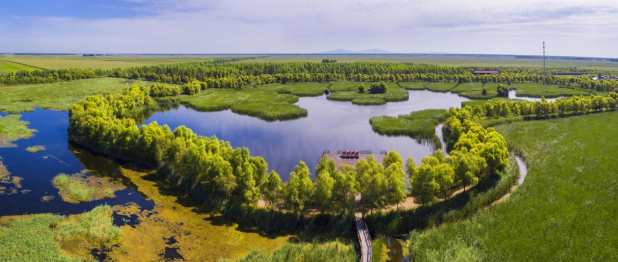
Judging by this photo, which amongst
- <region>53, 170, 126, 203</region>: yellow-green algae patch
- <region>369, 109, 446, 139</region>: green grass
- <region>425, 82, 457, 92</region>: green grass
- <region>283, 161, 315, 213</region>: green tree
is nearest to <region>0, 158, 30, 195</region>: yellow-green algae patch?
<region>53, 170, 126, 203</region>: yellow-green algae patch

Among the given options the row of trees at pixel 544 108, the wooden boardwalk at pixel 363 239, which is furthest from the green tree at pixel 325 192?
the row of trees at pixel 544 108

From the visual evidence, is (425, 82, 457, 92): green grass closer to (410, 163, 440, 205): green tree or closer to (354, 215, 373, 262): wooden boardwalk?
(410, 163, 440, 205): green tree

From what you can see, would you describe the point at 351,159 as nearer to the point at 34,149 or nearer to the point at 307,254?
the point at 307,254

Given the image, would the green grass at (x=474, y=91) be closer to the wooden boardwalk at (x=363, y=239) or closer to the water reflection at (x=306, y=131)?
the water reflection at (x=306, y=131)

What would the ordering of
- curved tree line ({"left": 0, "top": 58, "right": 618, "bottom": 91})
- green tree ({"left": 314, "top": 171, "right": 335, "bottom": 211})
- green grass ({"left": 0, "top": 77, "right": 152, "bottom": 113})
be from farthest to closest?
1. curved tree line ({"left": 0, "top": 58, "right": 618, "bottom": 91})
2. green grass ({"left": 0, "top": 77, "right": 152, "bottom": 113})
3. green tree ({"left": 314, "top": 171, "right": 335, "bottom": 211})

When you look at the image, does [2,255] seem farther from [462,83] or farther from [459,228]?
[462,83]

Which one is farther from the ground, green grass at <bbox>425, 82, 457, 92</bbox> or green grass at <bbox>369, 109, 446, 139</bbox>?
green grass at <bbox>425, 82, 457, 92</bbox>
